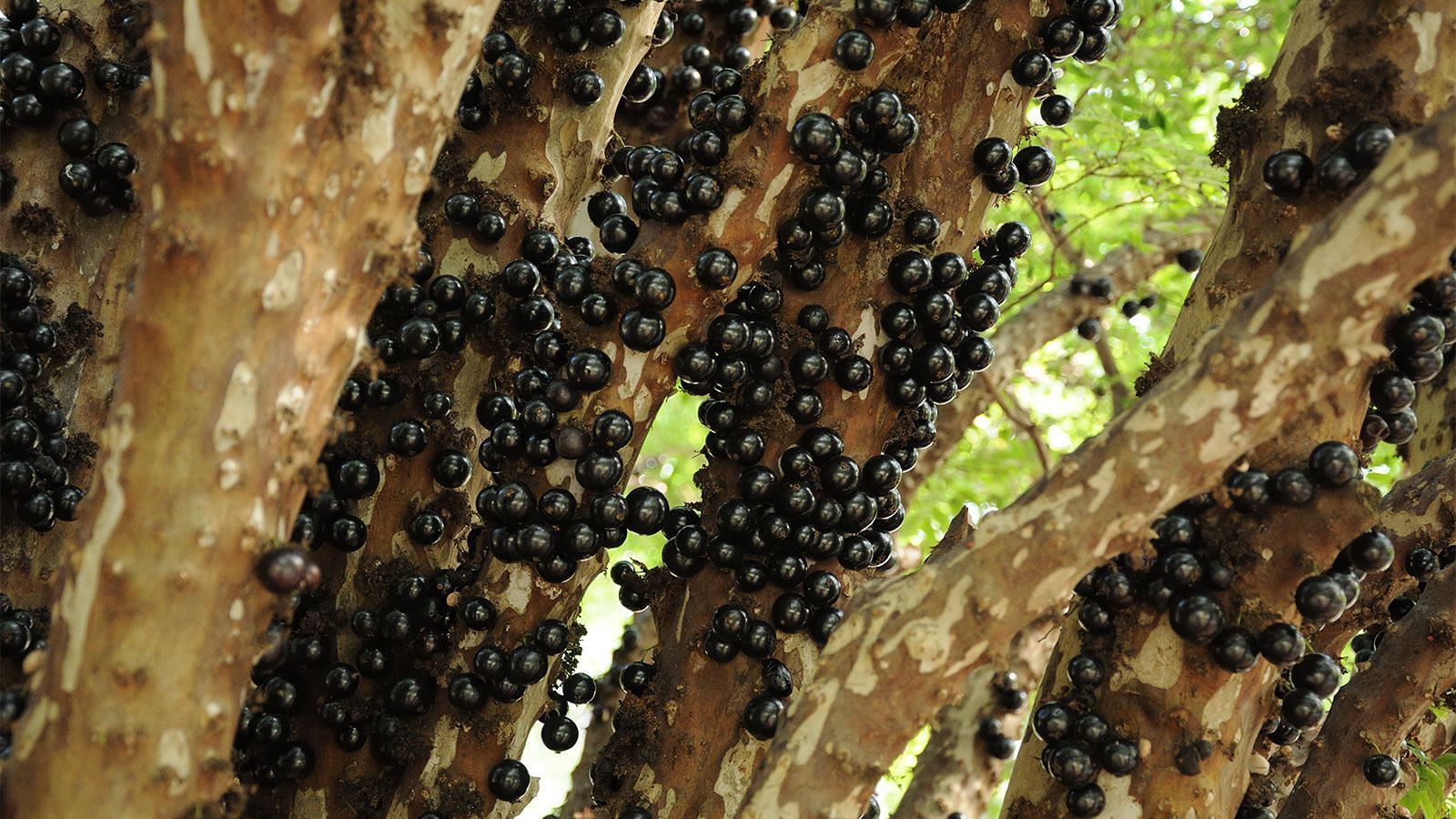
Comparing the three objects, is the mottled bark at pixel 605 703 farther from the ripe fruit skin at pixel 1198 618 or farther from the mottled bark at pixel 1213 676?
the ripe fruit skin at pixel 1198 618

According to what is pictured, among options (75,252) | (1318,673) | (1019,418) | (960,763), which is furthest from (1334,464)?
(75,252)

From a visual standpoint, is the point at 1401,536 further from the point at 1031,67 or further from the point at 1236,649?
the point at 1031,67

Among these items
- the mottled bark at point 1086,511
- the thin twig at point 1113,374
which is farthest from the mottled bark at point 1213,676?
the thin twig at point 1113,374

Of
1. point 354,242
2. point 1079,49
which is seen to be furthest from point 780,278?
point 354,242

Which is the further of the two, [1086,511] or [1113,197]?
[1113,197]

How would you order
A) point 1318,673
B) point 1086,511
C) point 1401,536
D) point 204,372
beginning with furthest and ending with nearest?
point 1401,536, point 1318,673, point 1086,511, point 204,372

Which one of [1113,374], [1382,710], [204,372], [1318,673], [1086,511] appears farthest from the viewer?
[1113,374]

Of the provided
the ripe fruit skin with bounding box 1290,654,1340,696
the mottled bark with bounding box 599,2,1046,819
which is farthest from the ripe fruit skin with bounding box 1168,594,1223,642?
the mottled bark with bounding box 599,2,1046,819

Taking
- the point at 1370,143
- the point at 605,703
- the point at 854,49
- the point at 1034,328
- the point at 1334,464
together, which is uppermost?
the point at 1034,328

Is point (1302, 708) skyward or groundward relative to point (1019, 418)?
groundward
